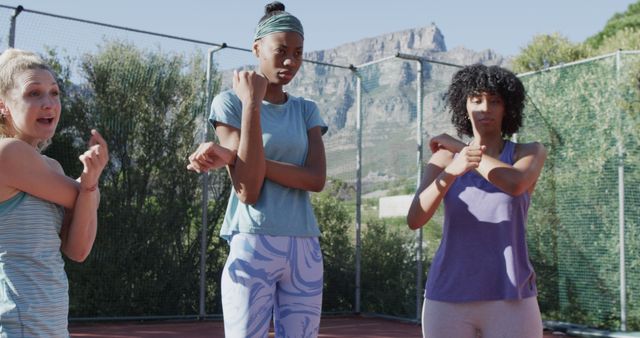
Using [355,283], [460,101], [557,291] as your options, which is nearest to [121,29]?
[355,283]

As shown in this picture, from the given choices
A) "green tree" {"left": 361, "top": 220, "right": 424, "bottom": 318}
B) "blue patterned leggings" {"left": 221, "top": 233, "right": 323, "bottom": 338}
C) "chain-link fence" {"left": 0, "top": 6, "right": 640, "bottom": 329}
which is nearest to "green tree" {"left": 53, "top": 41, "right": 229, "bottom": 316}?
"chain-link fence" {"left": 0, "top": 6, "right": 640, "bottom": 329}

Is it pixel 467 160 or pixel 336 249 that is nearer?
pixel 467 160

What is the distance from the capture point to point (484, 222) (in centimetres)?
216

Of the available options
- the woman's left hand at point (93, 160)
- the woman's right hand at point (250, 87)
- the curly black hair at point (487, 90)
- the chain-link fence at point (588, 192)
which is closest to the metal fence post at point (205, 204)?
the chain-link fence at point (588, 192)

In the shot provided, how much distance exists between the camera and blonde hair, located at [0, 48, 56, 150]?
1.79 metres

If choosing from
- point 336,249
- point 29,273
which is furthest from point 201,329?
point 29,273

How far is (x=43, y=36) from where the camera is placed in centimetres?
663

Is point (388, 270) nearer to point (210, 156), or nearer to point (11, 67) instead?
point (210, 156)

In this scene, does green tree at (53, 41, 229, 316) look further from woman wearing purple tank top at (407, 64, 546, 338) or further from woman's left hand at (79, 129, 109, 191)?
woman's left hand at (79, 129, 109, 191)

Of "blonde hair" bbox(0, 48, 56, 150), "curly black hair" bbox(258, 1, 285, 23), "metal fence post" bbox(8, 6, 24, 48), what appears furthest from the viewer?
"metal fence post" bbox(8, 6, 24, 48)

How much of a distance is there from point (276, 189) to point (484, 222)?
596mm

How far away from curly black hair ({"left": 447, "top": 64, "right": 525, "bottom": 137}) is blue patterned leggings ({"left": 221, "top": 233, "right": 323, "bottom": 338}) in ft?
2.29

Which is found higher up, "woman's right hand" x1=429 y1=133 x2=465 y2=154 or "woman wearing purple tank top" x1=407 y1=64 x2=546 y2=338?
"woman's right hand" x1=429 y1=133 x2=465 y2=154

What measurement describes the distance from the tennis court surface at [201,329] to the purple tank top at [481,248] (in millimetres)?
4759
